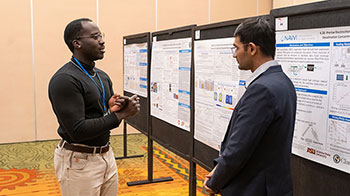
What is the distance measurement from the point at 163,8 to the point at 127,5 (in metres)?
0.72

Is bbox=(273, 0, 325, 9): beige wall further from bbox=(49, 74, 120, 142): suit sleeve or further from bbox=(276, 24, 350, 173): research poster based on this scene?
bbox=(49, 74, 120, 142): suit sleeve

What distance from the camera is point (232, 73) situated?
7.13 ft

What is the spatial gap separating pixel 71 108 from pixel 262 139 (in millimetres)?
1024

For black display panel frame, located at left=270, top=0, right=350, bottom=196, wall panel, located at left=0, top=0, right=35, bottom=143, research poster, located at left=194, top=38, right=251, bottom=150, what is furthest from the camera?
wall panel, located at left=0, top=0, right=35, bottom=143

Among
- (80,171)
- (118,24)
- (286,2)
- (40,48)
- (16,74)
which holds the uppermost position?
(286,2)

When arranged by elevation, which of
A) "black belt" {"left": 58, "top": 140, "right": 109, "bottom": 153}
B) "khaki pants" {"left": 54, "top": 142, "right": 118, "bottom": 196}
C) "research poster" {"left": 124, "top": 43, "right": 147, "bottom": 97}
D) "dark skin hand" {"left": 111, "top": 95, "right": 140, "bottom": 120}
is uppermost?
"research poster" {"left": 124, "top": 43, "right": 147, "bottom": 97}

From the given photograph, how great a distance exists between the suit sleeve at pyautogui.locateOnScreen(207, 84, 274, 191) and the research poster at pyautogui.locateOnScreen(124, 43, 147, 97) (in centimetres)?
253

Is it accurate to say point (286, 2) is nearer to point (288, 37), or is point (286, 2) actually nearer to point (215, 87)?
point (215, 87)

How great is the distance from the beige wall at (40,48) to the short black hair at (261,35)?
533 centimetres

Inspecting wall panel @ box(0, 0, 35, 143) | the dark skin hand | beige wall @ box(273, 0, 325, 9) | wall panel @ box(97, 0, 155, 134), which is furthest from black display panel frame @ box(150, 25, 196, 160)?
beige wall @ box(273, 0, 325, 9)

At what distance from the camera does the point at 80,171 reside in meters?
2.03

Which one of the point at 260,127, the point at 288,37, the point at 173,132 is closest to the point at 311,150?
the point at 260,127

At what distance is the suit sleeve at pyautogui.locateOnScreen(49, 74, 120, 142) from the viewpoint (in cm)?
188

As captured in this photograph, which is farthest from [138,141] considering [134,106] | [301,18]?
[301,18]
